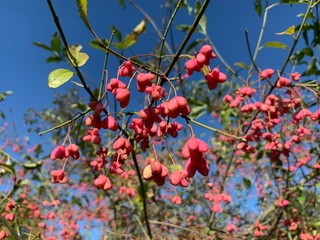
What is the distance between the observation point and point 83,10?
1235 mm

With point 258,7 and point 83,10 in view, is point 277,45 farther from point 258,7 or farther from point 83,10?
point 83,10

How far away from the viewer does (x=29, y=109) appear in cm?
909

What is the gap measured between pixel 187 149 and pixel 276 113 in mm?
1572

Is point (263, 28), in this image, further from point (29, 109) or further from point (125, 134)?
point (29, 109)

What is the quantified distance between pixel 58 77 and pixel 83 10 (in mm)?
A: 275

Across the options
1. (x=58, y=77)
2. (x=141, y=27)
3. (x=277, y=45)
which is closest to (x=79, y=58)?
(x=58, y=77)

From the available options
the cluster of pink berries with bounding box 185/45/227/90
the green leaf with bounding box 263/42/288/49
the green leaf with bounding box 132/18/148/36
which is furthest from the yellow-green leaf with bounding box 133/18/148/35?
the green leaf with bounding box 263/42/288/49

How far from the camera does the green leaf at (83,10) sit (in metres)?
1.22

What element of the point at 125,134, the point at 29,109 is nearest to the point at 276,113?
the point at 125,134

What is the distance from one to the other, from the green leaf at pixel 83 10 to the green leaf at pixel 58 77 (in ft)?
0.73

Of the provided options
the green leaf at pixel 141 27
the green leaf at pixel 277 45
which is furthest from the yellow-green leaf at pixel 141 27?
the green leaf at pixel 277 45

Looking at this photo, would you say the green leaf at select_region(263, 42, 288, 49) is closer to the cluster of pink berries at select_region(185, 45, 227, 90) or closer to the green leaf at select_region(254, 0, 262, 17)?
the green leaf at select_region(254, 0, 262, 17)

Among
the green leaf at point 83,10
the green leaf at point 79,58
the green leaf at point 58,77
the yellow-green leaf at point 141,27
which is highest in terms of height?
the yellow-green leaf at point 141,27

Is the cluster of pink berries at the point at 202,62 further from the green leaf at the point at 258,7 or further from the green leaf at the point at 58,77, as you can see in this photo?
the green leaf at the point at 258,7
